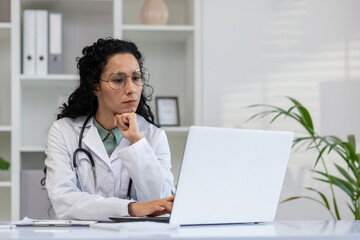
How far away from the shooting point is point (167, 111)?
3.25 meters

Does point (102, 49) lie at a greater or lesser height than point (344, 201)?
greater

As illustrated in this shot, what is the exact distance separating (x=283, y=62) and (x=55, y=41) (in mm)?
1237

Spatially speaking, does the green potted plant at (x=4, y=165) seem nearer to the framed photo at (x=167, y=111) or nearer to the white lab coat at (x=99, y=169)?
the framed photo at (x=167, y=111)

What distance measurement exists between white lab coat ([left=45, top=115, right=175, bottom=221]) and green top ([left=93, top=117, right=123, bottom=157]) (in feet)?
0.13

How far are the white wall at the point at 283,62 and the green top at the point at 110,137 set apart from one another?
94 centimetres

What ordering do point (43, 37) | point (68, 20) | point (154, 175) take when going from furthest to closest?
1. point (68, 20)
2. point (43, 37)
3. point (154, 175)

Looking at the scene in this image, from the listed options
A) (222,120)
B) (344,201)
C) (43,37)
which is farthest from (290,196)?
(43,37)

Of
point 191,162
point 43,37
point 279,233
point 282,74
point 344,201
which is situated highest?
point 43,37

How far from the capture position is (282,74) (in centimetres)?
315

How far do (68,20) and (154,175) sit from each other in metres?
1.67

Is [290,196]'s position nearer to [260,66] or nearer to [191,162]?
[260,66]

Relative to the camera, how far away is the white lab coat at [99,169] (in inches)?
76.4

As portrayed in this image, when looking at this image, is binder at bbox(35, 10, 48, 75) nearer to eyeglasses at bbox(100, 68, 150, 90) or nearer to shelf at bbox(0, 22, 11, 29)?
shelf at bbox(0, 22, 11, 29)

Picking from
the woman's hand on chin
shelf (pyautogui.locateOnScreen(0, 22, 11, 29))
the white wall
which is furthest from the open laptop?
shelf (pyautogui.locateOnScreen(0, 22, 11, 29))
